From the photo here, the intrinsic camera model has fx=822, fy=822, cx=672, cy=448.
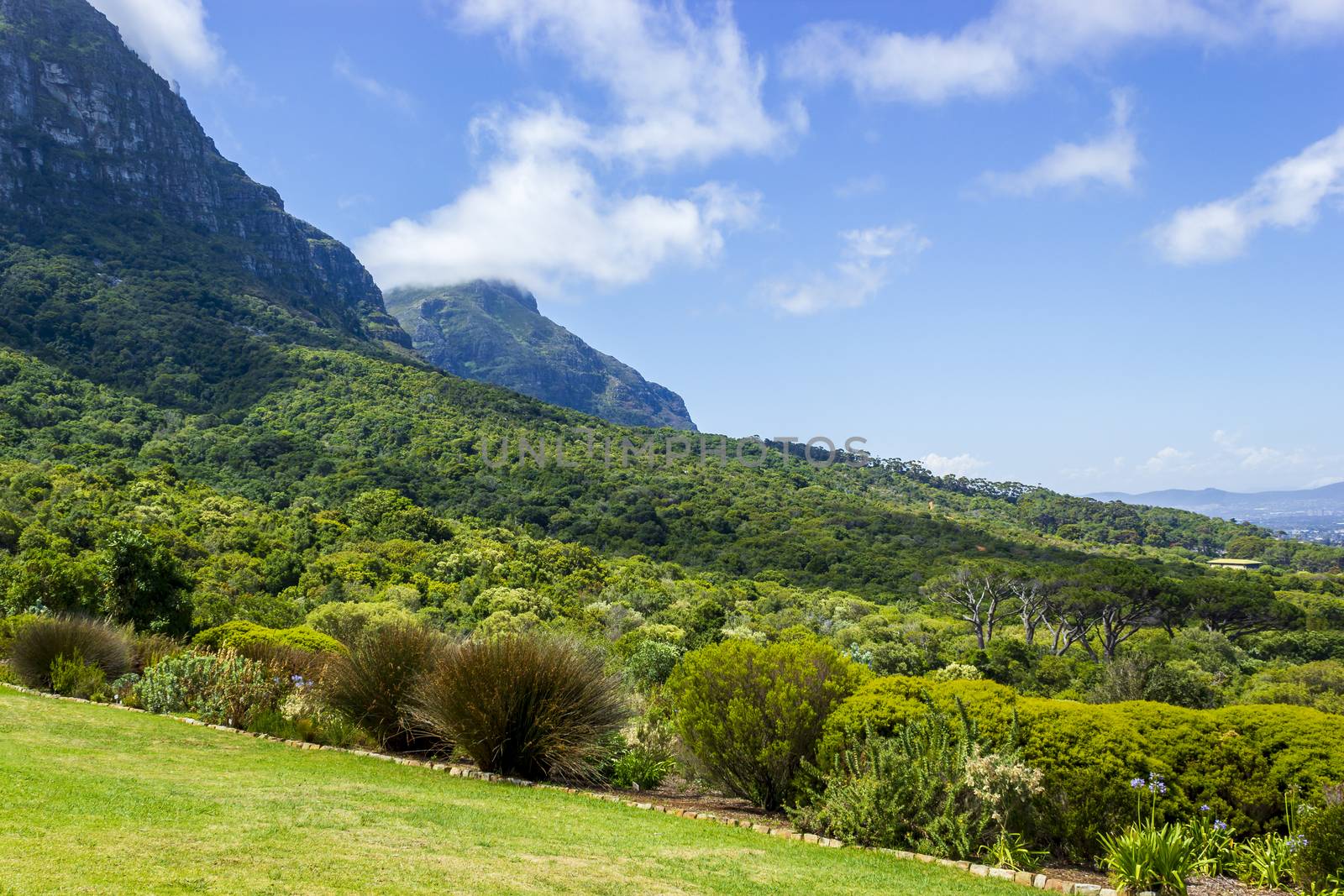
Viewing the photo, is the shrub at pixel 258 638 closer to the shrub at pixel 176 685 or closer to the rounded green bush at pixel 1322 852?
the shrub at pixel 176 685

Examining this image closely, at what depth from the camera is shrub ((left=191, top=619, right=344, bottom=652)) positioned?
47.9 ft

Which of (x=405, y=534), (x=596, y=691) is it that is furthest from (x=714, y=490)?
(x=596, y=691)

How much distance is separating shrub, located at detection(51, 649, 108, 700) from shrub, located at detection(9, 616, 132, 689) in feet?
0.95

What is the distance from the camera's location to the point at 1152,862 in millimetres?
5668

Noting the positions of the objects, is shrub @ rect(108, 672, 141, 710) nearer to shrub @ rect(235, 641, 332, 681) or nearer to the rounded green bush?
shrub @ rect(235, 641, 332, 681)

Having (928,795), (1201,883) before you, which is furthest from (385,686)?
(1201,883)

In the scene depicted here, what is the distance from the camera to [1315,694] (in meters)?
27.6

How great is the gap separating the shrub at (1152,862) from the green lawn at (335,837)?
2.69ft

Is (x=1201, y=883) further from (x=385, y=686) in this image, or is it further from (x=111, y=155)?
(x=111, y=155)

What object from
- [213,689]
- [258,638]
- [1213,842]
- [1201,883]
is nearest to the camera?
[1201,883]

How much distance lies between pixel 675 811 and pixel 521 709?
1885 millimetres

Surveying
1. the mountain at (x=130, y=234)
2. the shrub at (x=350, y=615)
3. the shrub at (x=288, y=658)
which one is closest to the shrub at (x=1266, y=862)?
the shrub at (x=288, y=658)

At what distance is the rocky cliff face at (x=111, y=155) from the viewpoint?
Result: 11275 centimetres

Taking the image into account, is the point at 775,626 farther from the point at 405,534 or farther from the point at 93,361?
the point at 93,361
